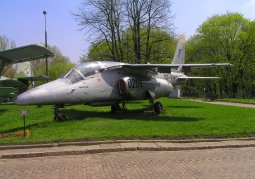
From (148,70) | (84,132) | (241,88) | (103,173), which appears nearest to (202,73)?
(241,88)

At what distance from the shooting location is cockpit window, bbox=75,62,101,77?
1256 cm

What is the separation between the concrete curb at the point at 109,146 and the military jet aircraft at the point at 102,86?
110 inches

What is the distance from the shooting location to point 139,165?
6191mm

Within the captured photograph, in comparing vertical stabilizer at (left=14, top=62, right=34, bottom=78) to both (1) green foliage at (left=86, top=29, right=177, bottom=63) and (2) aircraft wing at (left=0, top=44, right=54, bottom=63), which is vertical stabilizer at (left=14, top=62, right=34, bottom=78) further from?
(2) aircraft wing at (left=0, top=44, right=54, bottom=63)

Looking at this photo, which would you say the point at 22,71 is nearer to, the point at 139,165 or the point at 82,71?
the point at 82,71

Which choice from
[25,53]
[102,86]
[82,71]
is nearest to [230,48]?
[102,86]

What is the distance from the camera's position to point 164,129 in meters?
9.80

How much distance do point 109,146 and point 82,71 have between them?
224 inches

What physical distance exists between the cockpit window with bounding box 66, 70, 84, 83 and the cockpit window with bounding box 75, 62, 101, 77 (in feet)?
1.01

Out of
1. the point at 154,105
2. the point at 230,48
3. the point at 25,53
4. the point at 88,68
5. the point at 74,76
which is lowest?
the point at 154,105

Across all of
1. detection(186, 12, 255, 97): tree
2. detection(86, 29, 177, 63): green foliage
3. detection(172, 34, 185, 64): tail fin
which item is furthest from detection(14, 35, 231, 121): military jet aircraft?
detection(186, 12, 255, 97): tree

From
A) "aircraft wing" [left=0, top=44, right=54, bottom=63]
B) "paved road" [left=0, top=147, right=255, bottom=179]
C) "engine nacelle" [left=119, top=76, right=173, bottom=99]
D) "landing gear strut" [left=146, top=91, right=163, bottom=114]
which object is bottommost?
"paved road" [left=0, top=147, right=255, bottom=179]

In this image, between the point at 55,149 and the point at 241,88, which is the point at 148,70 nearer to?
the point at 55,149

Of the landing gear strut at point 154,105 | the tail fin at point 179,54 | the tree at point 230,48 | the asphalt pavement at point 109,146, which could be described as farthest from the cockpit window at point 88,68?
the tree at point 230,48
